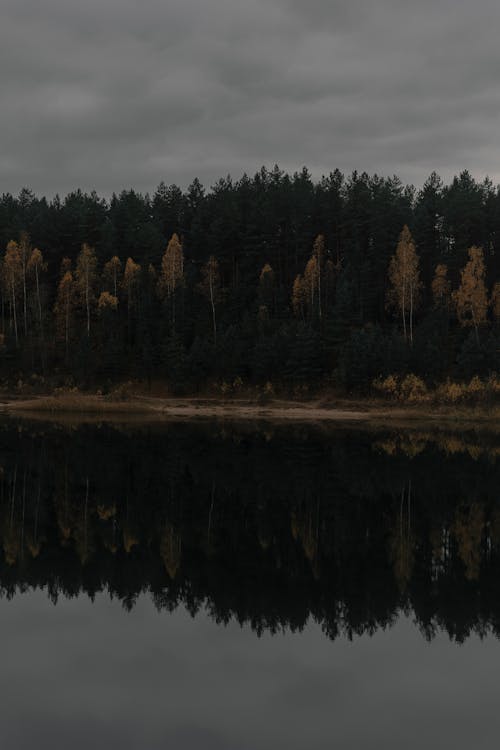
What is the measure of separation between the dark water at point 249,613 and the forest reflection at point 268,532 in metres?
0.08

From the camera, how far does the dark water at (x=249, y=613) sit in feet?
32.4

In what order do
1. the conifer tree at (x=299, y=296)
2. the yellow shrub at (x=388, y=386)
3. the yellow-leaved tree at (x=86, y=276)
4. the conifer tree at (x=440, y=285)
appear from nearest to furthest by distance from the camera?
the yellow shrub at (x=388, y=386), the conifer tree at (x=440, y=285), the conifer tree at (x=299, y=296), the yellow-leaved tree at (x=86, y=276)

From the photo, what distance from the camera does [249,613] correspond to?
45.9ft

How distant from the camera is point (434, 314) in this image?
7331 centimetres

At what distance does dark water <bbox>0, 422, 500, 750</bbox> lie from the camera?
988 centimetres

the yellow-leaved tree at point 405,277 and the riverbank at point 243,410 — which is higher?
the yellow-leaved tree at point 405,277

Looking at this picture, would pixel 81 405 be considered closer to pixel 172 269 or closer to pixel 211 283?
pixel 211 283

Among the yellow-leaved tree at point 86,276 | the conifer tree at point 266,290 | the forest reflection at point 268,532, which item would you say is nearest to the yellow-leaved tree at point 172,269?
the yellow-leaved tree at point 86,276

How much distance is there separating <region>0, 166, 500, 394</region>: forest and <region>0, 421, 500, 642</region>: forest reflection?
30509mm

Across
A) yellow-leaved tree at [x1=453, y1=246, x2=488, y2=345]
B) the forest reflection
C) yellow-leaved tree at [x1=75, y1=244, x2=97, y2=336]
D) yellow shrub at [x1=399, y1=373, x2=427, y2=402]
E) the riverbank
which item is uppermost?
yellow-leaved tree at [x1=75, y1=244, x2=97, y2=336]

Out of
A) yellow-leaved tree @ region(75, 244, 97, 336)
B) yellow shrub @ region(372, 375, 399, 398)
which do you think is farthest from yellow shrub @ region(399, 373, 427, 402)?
yellow-leaved tree @ region(75, 244, 97, 336)

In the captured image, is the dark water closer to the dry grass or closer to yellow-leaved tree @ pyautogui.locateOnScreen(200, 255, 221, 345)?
the dry grass

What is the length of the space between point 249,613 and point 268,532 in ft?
21.5

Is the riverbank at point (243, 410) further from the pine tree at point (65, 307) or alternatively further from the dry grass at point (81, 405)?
the pine tree at point (65, 307)
